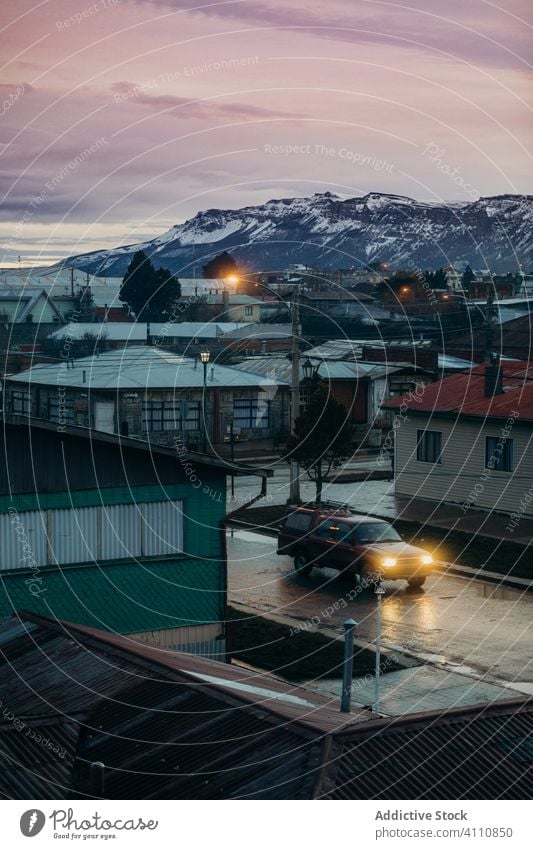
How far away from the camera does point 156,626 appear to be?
64.2ft

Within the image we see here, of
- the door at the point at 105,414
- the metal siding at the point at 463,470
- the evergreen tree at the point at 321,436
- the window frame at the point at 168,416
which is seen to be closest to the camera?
the metal siding at the point at 463,470

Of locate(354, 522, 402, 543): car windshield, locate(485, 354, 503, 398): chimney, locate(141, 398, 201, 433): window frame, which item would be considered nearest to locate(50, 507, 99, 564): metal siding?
locate(354, 522, 402, 543): car windshield

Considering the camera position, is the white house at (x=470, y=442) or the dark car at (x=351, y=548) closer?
the dark car at (x=351, y=548)

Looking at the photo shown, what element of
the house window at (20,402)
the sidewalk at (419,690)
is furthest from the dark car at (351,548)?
the house window at (20,402)

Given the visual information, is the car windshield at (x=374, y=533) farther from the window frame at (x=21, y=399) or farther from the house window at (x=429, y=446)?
the window frame at (x=21, y=399)

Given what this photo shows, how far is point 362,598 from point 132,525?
8814mm

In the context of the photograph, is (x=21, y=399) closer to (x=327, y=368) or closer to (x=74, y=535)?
(x=327, y=368)

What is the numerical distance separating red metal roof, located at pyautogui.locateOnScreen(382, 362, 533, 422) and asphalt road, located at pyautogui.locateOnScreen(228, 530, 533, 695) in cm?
954

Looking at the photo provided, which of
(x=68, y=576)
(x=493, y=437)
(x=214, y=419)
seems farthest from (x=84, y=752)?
(x=214, y=419)

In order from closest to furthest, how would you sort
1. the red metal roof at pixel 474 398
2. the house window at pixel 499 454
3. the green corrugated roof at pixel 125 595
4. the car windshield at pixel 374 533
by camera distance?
the green corrugated roof at pixel 125 595 → the car windshield at pixel 374 533 → the house window at pixel 499 454 → the red metal roof at pixel 474 398

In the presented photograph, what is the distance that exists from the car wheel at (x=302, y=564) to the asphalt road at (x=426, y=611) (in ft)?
0.60

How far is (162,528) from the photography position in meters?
19.9
